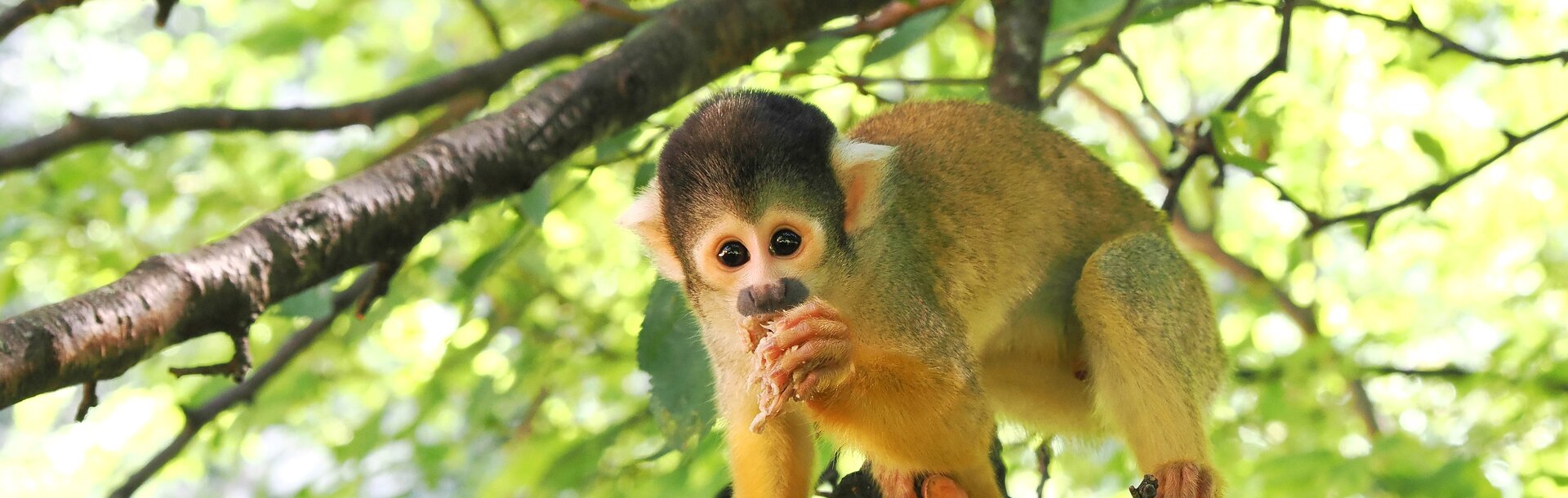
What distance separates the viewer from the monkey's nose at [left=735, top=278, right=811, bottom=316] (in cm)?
189

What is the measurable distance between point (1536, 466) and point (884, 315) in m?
2.59

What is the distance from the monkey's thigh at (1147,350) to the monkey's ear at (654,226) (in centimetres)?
91

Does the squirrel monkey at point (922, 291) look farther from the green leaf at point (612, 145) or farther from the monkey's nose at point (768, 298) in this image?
the green leaf at point (612, 145)

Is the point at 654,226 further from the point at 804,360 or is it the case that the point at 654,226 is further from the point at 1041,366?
the point at 1041,366

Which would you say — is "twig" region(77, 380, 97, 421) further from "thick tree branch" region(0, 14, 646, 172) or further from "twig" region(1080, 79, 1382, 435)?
"twig" region(1080, 79, 1382, 435)

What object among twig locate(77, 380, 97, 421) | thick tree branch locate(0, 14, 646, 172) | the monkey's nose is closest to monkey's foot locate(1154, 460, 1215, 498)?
the monkey's nose

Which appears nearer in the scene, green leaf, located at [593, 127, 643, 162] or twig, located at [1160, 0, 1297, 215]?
twig, located at [1160, 0, 1297, 215]

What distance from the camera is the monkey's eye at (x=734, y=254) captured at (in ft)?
6.63

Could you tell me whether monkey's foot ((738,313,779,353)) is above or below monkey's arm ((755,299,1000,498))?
above

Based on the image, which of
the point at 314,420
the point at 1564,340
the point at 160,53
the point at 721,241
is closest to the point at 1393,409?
the point at 1564,340

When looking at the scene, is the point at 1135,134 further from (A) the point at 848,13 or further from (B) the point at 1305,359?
(A) the point at 848,13

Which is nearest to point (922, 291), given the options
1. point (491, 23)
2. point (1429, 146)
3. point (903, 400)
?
point (903, 400)

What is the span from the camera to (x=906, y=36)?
2760 mm

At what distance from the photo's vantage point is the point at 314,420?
4.98 m
